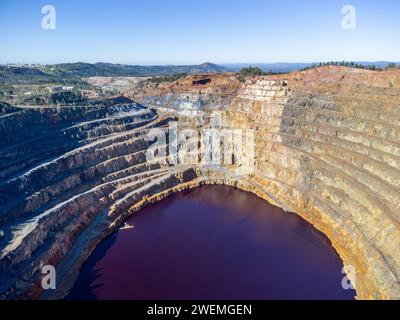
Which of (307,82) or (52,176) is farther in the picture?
(307,82)

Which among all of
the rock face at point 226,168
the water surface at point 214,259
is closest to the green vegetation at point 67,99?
the rock face at point 226,168

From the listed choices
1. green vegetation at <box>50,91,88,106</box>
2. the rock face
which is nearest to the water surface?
the rock face

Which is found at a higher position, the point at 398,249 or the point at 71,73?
the point at 71,73

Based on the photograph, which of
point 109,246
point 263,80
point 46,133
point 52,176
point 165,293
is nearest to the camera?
point 165,293

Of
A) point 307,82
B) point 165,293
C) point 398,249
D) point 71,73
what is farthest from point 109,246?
point 71,73

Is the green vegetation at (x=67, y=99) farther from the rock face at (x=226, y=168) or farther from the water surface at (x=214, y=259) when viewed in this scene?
the water surface at (x=214, y=259)

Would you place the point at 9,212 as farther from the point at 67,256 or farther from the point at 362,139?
the point at 362,139
